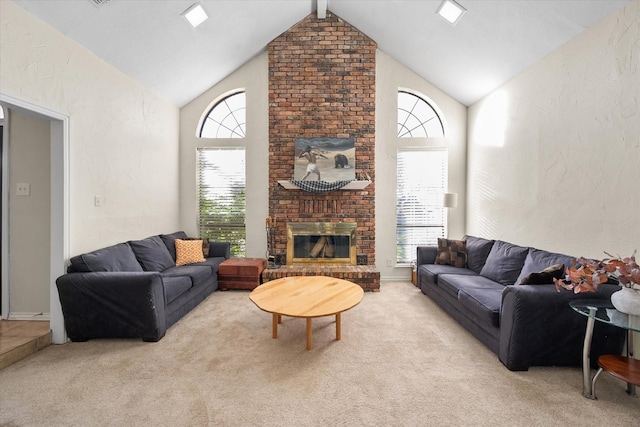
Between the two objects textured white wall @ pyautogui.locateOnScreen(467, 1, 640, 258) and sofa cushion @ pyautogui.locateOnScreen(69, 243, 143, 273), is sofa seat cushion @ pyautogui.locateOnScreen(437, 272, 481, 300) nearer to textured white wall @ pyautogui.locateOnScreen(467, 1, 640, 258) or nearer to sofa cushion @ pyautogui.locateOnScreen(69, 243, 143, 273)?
textured white wall @ pyautogui.locateOnScreen(467, 1, 640, 258)

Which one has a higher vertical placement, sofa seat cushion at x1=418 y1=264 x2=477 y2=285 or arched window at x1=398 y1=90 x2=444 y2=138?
arched window at x1=398 y1=90 x2=444 y2=138

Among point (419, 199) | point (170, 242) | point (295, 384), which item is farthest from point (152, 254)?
point (419, 199)

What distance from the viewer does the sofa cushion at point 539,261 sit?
107 inches

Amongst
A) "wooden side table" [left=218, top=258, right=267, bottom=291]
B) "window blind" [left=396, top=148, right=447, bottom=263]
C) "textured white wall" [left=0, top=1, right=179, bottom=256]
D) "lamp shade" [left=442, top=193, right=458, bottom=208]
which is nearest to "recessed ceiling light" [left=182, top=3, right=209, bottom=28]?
"textured white wall" [left=0, top=1, right=179, bottom=256]

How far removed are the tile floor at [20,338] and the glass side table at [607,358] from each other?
13.8ft

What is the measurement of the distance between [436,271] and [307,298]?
1932 millimetres

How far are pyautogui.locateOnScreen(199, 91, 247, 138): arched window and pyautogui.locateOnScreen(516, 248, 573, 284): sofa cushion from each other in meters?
4.42

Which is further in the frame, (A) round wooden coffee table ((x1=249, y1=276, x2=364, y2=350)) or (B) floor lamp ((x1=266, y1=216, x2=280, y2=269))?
(B) floor lamp ((x1=266, y1=216, x2=280, y2=269))

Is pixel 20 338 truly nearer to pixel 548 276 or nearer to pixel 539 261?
pixel 548 276

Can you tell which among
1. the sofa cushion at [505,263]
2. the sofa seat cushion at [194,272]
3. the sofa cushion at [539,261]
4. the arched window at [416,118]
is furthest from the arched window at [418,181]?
the sofa seat cushion at [194,272]

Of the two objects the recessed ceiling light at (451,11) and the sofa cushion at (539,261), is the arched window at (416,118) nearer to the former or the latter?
the recessed ceiling light at (451,11)

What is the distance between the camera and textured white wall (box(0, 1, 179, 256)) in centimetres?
240

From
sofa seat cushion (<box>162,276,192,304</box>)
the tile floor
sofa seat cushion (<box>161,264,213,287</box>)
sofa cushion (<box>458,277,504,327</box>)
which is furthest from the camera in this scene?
sofa seat cushion (<box>161,264,213,287</box>)

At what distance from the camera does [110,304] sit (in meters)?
2.67
